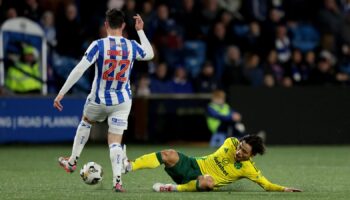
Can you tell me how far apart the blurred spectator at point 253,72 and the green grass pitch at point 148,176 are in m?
1.77

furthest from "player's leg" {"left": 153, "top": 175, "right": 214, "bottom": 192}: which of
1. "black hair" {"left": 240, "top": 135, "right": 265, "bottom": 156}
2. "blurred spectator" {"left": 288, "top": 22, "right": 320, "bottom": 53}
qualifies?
"blurred spectator" {"left": 288, "top": 22, "right": 320, "bottom": 53}

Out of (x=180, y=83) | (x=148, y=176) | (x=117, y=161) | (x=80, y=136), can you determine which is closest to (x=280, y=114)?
(x=180, y=83)

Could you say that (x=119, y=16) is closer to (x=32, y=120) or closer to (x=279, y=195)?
(x=279, y=195)

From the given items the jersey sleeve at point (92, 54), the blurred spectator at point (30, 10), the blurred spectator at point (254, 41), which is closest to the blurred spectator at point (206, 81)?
the blurred spectator at point (254, 41)

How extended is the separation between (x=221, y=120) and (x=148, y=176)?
6.05 meters

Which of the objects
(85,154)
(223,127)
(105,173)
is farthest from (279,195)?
(223,127)

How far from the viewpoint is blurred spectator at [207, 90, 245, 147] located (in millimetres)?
18453

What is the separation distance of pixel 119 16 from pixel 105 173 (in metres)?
3.41

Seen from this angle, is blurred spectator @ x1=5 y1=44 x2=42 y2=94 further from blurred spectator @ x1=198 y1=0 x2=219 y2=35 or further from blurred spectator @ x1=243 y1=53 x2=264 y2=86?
blurred spectator @ x1=243 y1=53 x2=264 y2=86

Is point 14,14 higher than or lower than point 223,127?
higher

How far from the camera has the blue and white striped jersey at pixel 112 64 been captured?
1027 cm

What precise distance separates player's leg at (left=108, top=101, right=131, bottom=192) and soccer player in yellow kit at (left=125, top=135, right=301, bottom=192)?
199mm

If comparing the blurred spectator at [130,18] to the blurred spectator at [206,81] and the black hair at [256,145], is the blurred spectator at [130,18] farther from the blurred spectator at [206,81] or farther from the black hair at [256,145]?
the black hair at [256,145]

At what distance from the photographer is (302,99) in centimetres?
1911
